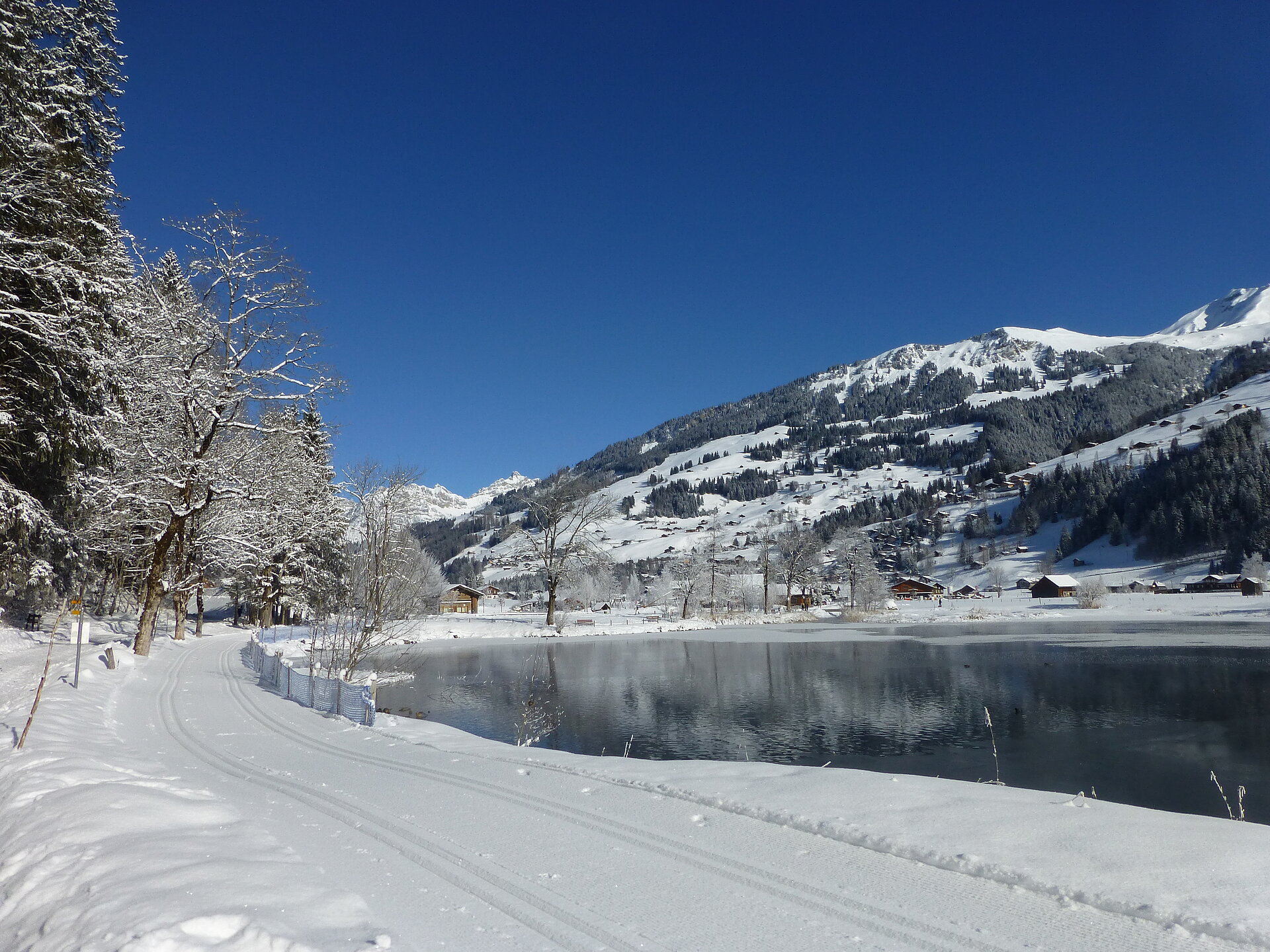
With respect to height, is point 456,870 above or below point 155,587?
below

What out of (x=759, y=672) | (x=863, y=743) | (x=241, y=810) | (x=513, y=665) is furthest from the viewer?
(x=513, y=665)

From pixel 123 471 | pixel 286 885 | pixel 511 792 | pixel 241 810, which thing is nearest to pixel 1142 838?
pixel 511 792

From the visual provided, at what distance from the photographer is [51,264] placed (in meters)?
12.5

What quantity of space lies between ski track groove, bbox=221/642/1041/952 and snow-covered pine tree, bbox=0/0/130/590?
34.8 feet

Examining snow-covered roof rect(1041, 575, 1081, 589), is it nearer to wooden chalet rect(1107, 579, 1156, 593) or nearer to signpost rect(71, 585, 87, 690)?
wooden chalet rect(1107, 579, 1156, 593)

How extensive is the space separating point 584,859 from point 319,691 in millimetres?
12784

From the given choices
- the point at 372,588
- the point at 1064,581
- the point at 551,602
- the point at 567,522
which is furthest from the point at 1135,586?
the point at 372,588

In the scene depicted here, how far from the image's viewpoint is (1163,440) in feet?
514

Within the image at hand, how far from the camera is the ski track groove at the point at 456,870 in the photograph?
4867mm

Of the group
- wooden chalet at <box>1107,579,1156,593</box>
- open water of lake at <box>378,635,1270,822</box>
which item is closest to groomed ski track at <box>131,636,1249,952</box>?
open water of lake at <box>378,635,1270,822</box>

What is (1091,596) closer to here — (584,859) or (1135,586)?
(1135,586)

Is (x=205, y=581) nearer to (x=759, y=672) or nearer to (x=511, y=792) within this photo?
(x=759, y=672)

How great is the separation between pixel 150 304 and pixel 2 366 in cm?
779

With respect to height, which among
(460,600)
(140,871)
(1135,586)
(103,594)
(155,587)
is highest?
(103,594)
